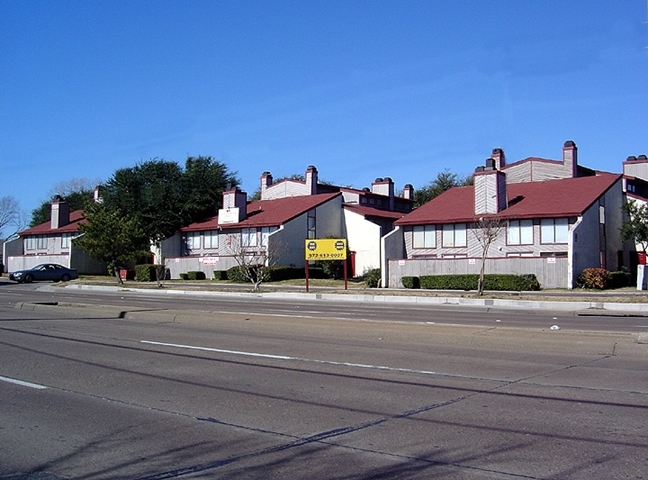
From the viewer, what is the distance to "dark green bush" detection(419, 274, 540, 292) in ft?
128

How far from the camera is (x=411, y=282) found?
43.3m

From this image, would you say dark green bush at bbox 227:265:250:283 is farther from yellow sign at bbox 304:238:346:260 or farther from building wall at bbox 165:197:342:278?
yellow sign at bbox 304:238:346:260

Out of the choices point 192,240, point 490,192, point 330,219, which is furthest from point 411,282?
point 192,240

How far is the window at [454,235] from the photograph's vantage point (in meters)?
46.0

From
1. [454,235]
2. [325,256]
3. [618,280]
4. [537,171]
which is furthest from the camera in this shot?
[537,171]

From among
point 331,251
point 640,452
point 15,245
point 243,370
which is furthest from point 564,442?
point 15,245

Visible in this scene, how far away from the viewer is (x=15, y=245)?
72.7 meters

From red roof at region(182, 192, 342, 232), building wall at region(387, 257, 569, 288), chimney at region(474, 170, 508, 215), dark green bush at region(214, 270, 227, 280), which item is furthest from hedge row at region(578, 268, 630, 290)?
dark green bush at region(214, 270, 227, 280)

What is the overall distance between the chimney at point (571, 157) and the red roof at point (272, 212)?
18465 millimetres

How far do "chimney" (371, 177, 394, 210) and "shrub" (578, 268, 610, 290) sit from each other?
3058 cm

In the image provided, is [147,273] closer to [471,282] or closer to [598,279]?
[471,282]

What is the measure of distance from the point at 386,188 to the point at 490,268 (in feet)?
90.6

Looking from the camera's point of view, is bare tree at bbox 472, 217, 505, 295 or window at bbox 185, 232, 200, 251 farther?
window at bbox 185, 232, 200, 251

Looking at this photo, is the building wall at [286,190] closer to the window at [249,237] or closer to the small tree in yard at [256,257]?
the window at [249,237]
